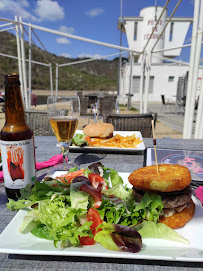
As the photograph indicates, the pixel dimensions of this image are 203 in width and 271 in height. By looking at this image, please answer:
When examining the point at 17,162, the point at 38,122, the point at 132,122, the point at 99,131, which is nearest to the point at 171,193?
the point at 17,162

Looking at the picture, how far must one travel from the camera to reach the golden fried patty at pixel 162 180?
75 cm

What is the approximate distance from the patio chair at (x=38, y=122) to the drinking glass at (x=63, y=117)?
1.78 meters

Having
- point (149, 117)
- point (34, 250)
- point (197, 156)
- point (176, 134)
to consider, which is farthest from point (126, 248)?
point (176, 134)

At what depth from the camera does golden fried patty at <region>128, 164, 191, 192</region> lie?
2.47 feet

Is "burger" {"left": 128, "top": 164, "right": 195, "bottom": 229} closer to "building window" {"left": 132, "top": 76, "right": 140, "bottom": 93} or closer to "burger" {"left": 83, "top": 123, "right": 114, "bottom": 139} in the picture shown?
"burger" {"left": 83, "top": 123, "right": 114, "bottom": 139}

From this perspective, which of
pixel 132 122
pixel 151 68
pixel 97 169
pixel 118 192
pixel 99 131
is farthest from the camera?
pixel 151 68

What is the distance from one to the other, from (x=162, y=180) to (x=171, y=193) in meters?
0.06

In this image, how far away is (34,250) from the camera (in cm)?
59

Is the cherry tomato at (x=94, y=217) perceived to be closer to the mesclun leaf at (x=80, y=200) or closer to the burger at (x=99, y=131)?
the mesclun leaf at (x=80, y=200)

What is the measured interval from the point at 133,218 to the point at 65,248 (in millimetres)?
252

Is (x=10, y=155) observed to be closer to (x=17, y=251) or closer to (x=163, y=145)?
(x=17, y=251)

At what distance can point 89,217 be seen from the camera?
69 centimetres

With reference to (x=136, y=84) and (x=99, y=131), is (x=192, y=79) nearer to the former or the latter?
(x=99, y=131)

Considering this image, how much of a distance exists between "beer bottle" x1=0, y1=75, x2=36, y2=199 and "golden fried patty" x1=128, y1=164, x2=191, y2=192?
0.46m
